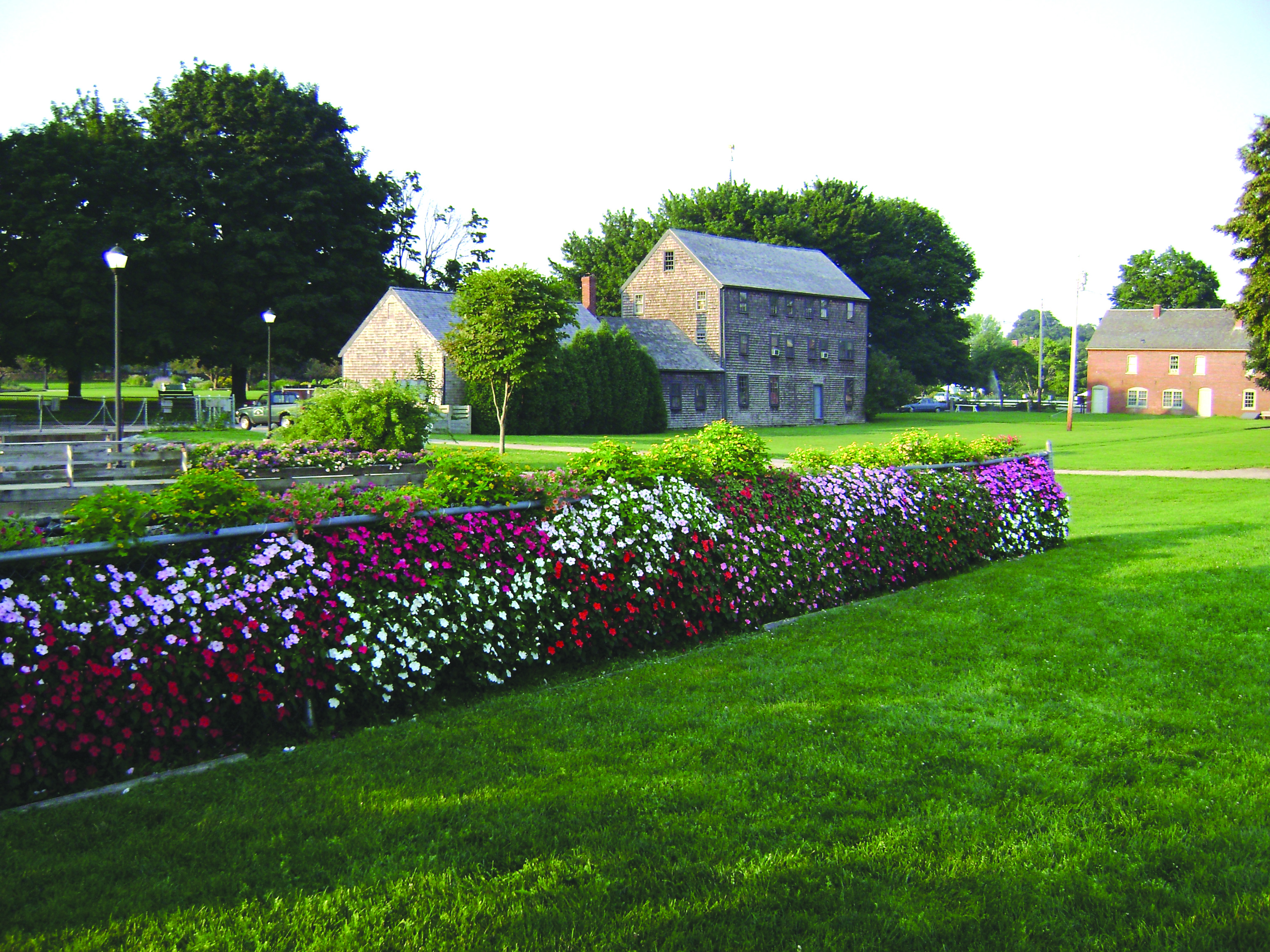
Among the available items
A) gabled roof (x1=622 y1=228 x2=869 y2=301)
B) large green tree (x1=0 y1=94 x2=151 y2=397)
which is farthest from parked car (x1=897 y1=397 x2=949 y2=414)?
large green tree (x1=0 y1=94 x2=151 y2=397)

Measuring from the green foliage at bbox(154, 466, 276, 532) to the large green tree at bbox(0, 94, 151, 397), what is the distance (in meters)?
43.8

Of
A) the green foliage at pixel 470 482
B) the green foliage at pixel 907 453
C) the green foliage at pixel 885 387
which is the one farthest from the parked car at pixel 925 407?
the green foliage at pixel 470 482

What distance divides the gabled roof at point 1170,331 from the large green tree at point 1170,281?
10.6m

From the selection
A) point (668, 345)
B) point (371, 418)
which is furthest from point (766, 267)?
point (371, 418)

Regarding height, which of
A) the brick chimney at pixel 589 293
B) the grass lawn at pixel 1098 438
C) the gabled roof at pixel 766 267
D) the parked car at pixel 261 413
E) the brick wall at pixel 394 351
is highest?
the gabled roof at pixel 766 267

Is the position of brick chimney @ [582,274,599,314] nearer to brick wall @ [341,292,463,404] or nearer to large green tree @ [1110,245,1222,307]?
brick wall @ [341,292,463,404]

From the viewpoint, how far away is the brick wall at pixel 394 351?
41.3m

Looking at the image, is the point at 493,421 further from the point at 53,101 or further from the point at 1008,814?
the point at 1008,814

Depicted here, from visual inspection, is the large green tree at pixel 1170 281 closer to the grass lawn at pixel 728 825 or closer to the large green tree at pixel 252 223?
the large green tree at pixel 252 223

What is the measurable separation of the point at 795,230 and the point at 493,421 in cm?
3675

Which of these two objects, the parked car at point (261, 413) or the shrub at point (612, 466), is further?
the parked car at point (261, 413)

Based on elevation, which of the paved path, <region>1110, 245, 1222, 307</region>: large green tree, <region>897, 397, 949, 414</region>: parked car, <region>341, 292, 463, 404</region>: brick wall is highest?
<region>1110, 245, 1222, 307</region>: large green tree

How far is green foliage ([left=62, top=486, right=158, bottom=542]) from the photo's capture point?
476cm

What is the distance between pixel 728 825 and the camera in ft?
12.7
